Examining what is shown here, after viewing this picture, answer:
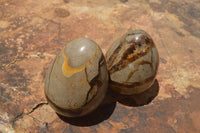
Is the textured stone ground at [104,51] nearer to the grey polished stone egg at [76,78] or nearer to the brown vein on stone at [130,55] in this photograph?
the grey polished stone egg at [76,78]

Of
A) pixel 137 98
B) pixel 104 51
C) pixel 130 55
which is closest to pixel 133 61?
pixel 130 55

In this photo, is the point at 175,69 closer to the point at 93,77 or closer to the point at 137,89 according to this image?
the point at 137,89

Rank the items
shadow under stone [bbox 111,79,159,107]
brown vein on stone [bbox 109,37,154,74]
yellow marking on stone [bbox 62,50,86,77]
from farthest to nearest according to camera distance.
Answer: shadow under stone [bbox 111,79,159,107] < brown vein on stone [bbox 109,37,154,74] < yellow marking on stone [bbox 62,50,86,77]

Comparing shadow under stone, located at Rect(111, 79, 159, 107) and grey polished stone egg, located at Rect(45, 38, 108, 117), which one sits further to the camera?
shadow under stone, located at Rect(111, 79, 159, 107)

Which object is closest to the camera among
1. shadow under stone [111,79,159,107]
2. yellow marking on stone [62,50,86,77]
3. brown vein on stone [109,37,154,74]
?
yellow marking on stone [62,50,86,77]

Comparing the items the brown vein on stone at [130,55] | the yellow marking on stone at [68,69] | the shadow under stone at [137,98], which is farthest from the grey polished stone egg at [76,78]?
the shadow under stone at [137,98]

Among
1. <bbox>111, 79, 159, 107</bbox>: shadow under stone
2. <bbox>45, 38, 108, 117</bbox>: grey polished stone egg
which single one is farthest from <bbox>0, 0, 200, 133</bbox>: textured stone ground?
<bbox>45, 38, 108, 117</bbox>: grey polished stone egg

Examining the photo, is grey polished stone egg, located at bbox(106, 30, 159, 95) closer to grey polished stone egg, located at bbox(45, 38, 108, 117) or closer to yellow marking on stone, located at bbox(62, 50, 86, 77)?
grey polished stone egg, located at bbox(45, 38, 108, 117)
